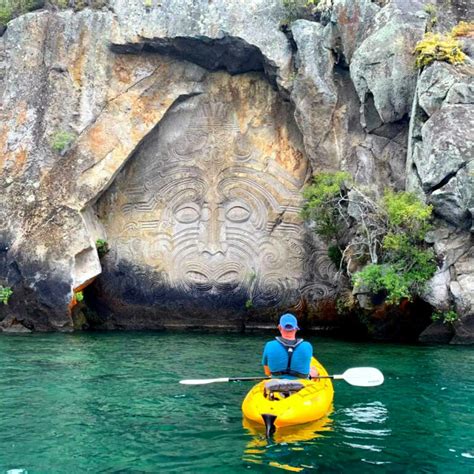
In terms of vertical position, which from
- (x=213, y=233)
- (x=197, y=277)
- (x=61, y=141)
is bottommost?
(x=197, y=277)

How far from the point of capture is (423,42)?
15914 mm

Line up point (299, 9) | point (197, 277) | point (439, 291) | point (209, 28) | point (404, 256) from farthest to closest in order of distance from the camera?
point (197, 277) < point (299, 9) < point (209, 28) < point (404, 256) < point (439, 291)

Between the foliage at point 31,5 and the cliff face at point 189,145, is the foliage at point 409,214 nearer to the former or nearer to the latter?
the cliff face at point 189,145

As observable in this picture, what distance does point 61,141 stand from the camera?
1788 cm

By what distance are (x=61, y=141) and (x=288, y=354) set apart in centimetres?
1106

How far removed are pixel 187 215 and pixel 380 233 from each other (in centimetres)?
602

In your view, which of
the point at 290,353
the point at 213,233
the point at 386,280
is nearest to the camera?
the point at 290,353

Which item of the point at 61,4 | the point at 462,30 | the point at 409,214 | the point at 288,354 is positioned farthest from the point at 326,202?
the point at 61,4

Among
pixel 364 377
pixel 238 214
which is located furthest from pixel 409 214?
pixel 364 377

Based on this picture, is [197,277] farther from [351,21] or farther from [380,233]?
[351,21]

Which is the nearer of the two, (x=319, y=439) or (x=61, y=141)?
(x=319, y=439)

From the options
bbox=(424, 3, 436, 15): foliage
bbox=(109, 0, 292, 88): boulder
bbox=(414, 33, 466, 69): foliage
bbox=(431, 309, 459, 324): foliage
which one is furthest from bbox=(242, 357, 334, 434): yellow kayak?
bbox=(424, 3, 436, 15): foliage

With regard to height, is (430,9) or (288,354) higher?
(430,9)

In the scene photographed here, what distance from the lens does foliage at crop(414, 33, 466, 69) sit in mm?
15578
